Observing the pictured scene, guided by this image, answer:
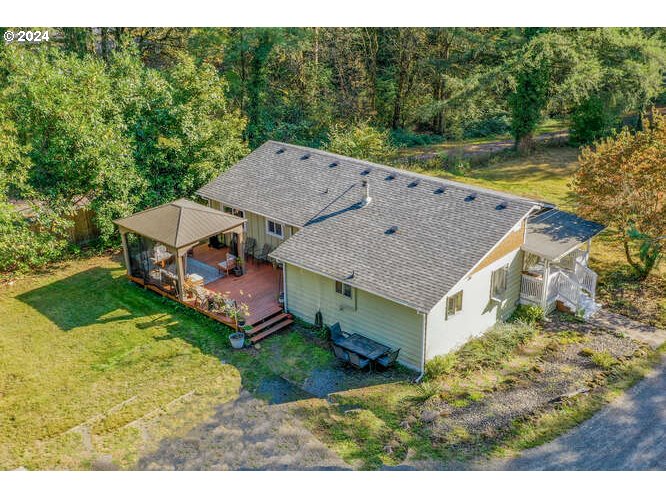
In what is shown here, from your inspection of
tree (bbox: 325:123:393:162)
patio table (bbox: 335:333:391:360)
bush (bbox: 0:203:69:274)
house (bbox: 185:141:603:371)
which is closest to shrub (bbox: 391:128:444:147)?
tree (bbox: 325:123:393:162)

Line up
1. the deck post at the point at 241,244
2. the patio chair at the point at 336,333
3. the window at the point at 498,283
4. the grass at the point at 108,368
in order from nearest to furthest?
the grass at the point at 108,368
the patio chair at the point at 336,333
the window at the point at 498,283
the deck post at the point at 241,244

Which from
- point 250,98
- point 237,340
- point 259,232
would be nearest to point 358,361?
point 237,340

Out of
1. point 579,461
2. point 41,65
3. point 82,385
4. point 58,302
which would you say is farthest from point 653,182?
point 41,65

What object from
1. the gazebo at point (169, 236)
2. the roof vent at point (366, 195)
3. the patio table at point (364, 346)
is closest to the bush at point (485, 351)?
the patio table at point (364, 346)

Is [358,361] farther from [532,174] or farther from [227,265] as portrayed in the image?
[532,174]

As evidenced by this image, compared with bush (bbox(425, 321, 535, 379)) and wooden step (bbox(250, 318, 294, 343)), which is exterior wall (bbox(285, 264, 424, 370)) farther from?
bush (bbox(425, 321, 535, 379))

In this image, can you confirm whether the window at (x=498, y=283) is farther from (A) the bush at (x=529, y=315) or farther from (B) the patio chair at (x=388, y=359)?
(B) the patio chair at (x=388, y=359)
